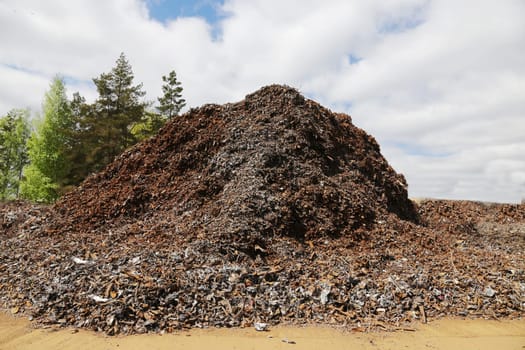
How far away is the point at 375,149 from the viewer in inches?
457

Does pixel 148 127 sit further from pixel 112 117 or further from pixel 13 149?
pixel 13 149

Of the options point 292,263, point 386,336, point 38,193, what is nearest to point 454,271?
point 386,336

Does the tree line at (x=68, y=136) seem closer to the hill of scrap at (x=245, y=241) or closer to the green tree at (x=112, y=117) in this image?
the green tree at (x=112, y=117)

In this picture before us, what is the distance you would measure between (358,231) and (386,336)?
2.90 meters

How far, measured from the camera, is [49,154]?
69.8 ft

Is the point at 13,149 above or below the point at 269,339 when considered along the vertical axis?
above

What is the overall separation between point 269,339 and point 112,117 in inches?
899

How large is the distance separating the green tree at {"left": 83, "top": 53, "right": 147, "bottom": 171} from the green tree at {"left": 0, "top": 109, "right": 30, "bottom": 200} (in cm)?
478

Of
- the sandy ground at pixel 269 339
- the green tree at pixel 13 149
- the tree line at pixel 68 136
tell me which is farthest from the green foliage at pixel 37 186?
the sandy ground at pixel 269 339

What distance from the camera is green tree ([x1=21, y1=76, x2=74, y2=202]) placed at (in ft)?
67.5

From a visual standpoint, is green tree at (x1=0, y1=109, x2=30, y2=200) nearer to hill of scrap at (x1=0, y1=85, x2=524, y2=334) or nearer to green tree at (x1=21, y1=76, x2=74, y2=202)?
green tree at (x1=21, y1=76, x2=74, y2=202)

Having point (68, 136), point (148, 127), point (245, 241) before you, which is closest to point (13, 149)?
point (68, 136)

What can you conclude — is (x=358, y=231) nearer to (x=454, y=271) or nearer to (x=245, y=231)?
(x=454, y=271)

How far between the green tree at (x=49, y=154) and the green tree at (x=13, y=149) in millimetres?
3206
